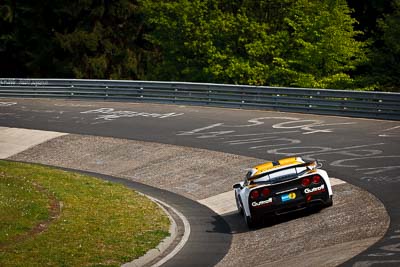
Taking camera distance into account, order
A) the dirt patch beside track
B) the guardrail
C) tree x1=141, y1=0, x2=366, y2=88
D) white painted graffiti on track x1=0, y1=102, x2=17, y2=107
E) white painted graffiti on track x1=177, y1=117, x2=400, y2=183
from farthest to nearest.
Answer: tree x1=141, y1=0, x2=366, y2=88 → white painted graffiti on track x1=0, y1=102, x2=17, y2=107 → the guardrail → white painted graffiti on track x1=177, y1=117, x2=400, y2=183 → the dirt patch beside track

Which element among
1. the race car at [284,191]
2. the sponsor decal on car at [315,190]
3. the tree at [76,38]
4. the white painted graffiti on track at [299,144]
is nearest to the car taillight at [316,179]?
the race car at [284,191]

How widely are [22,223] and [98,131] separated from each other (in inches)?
589

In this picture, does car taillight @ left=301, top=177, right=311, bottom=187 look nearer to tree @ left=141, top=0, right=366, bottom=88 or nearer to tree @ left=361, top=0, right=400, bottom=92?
tree @ left=141, top=0, right=366, bottom=88

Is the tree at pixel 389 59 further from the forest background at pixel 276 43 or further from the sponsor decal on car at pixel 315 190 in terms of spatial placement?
the sponsor decal on car at pixel 315 190

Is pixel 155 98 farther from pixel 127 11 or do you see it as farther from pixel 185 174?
pixel 127 11

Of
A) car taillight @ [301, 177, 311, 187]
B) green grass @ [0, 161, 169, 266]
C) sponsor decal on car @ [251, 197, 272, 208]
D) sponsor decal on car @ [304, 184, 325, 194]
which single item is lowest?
green grass @ [0, 161, 169, 266]

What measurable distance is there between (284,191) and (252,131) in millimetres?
13190

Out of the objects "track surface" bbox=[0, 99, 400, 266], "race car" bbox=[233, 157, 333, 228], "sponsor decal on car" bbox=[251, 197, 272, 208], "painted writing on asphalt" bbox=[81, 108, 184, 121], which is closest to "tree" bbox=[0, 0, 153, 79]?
"track surface" bbox=[0, 99, 400, 266]

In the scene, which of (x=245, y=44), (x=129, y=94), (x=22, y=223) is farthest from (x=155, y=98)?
(x=22, y=223)

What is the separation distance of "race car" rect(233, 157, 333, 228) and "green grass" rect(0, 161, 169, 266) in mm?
2048

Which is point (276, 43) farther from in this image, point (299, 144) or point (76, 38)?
point (299, 144)

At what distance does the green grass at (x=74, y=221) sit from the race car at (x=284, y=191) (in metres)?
2.05

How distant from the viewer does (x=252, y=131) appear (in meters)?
32.3

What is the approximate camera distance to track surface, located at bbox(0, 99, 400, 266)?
24.6m
